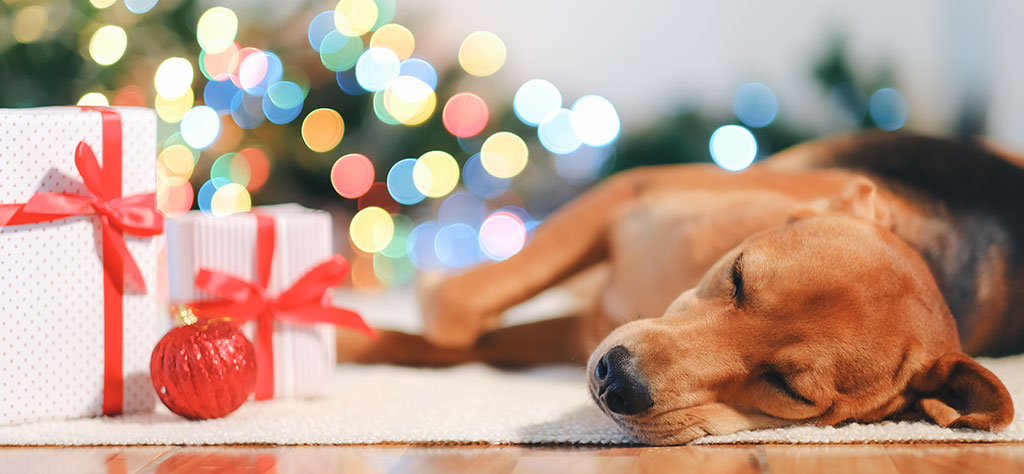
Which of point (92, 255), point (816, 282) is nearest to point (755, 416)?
point (816, 282)

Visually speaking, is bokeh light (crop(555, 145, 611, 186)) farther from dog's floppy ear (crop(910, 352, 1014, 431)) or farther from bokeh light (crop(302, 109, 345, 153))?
dog's floppy ear (crop(910, 352, 1014, 431))

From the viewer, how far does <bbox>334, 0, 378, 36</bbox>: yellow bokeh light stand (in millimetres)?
3840

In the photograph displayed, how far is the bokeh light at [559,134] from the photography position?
4.52 meters

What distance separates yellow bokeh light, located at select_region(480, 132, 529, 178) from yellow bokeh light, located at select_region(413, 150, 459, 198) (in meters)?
0.18

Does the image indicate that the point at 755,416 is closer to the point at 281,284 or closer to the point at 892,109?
the point at 281,284

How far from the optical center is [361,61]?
3.73 metres

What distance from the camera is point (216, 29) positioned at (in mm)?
3424

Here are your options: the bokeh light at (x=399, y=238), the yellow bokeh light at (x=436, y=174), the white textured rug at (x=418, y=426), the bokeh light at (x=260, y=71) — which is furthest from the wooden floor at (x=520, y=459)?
the bokeh light at (x=399, y=238)

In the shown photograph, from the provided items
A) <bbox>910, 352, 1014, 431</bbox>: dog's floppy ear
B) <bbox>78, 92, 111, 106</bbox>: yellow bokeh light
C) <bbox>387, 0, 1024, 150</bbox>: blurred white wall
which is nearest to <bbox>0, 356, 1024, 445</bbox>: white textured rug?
<bbox>910, 352, 1014, 431</bbox>: dog's floppy ear

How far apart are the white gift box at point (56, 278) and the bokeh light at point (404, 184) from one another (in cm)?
232

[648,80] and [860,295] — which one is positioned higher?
[648,80]

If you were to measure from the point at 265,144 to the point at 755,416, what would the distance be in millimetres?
2709

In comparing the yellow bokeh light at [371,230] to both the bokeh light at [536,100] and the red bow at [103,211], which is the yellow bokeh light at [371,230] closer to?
the bokeh light at [536,100]

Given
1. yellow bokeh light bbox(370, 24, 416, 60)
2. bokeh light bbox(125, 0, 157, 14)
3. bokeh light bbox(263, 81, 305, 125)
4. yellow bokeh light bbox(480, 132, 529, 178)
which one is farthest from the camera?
yellow bokeh light bbox(480, 132, 529, 178)
